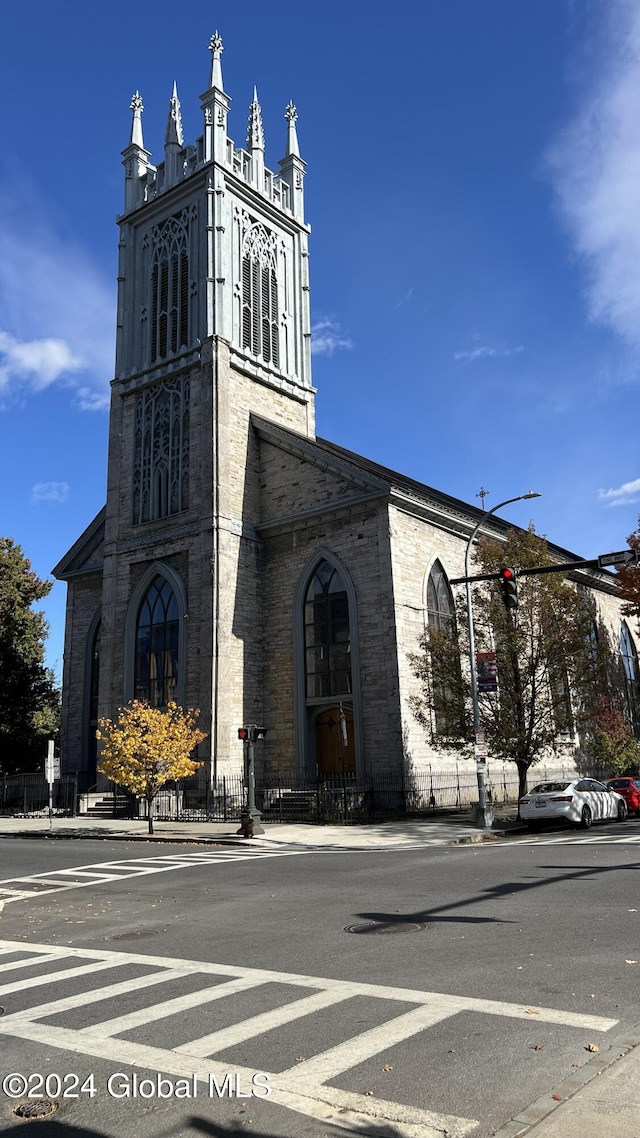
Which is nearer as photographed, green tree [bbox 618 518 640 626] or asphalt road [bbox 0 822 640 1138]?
asphalt road [bbox 0 822 640 1138]

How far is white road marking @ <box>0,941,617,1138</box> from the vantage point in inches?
167

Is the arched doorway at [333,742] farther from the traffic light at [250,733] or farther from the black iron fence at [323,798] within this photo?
the traffic light at [250,733]

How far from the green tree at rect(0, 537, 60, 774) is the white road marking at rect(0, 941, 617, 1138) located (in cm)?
3694

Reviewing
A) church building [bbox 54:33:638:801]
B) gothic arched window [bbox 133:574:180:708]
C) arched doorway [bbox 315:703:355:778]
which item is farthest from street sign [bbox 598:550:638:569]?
gothic arched window [bbox 133:574:180:708]

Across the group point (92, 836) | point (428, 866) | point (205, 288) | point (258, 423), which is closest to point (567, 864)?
point (428, 866)

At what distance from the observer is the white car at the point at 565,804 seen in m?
22.1

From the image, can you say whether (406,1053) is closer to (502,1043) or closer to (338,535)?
(502,1043)

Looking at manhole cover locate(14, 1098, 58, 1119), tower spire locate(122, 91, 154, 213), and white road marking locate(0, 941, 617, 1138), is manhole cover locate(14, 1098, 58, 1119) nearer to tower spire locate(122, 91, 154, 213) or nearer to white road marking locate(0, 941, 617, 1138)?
white road marking locate(0, 941, 617, 1138)

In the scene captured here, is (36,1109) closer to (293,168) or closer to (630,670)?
(293,168)

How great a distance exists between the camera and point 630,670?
49219 millimetres

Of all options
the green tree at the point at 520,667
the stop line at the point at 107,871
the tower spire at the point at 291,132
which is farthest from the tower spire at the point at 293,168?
the stop line at the point at 107,871

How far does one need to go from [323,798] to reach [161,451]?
17.0 m

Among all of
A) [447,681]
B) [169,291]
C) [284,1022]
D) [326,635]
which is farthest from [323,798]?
[169,291]

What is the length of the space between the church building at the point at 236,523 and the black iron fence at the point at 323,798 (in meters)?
0.63
